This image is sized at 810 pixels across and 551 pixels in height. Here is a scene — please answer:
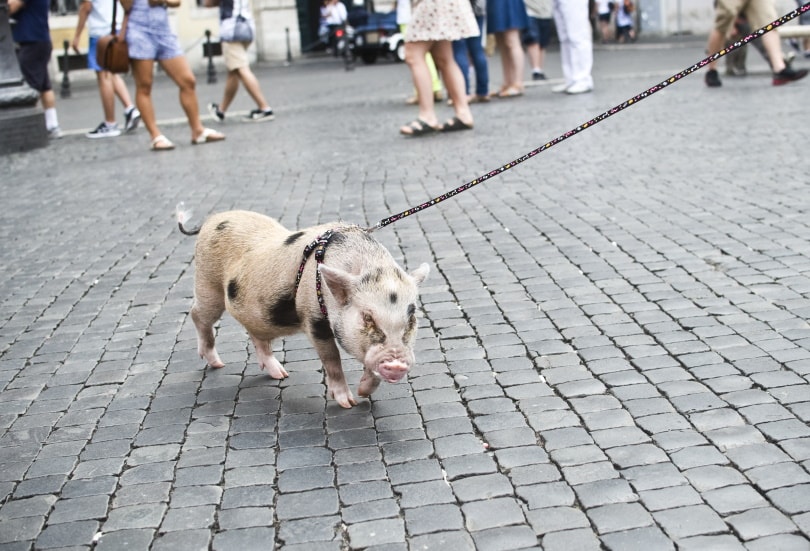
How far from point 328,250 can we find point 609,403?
1222mm

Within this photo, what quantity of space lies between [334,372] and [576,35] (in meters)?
11.7

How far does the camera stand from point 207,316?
497 centimetres

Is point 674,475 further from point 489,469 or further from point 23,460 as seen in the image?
point 23,460

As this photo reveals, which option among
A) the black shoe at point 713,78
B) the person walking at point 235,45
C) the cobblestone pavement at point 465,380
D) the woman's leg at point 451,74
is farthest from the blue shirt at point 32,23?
the black shoe at point 713,78

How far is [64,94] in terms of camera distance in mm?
23109

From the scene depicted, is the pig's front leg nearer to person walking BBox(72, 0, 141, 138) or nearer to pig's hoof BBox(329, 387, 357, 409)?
pig's hoof BBox(329, 387, 357, 409)

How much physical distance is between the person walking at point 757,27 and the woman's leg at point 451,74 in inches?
167

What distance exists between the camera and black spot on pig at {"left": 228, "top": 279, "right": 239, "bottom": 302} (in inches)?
182

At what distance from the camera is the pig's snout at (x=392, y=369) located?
3.94 m

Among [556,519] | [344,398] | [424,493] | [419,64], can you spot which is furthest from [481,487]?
[419,64]

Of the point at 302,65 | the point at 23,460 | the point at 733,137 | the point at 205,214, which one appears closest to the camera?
the point at 23,460

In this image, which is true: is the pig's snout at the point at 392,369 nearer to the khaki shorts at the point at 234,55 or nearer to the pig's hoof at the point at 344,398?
the pig's hoof at the point at 344,398

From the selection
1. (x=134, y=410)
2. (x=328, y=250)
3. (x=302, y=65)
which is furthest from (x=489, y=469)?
(x=302, y=65)

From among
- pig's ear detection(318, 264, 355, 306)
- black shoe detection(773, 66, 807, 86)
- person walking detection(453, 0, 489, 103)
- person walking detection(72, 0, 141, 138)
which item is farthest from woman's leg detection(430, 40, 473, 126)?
pig's ear detection(318, 264, 355, 306)
